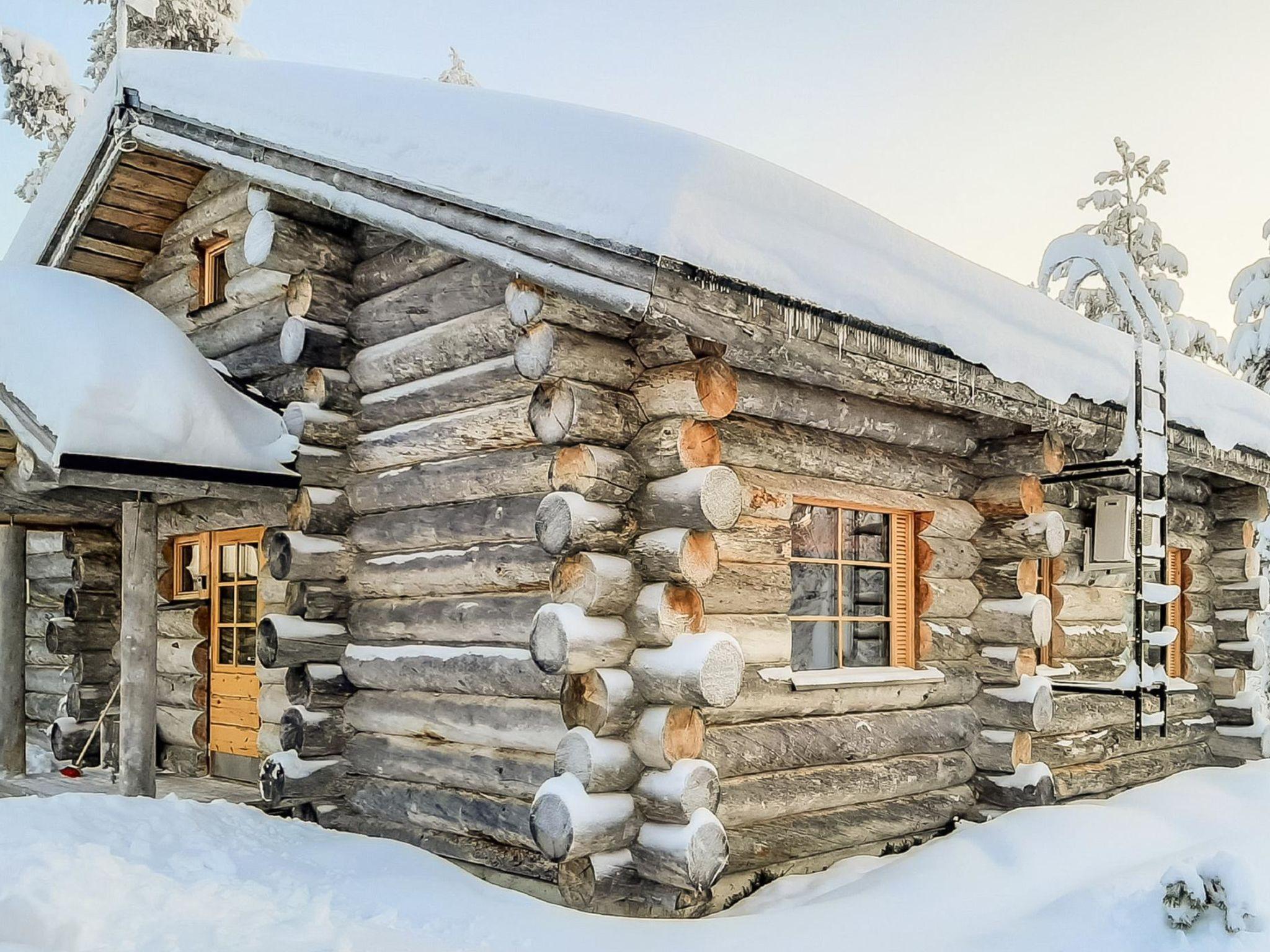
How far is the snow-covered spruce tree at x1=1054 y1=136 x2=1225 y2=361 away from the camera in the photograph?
750 inches

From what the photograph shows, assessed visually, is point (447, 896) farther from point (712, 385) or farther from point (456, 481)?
point (712, 385)

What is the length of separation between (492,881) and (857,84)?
2291cm

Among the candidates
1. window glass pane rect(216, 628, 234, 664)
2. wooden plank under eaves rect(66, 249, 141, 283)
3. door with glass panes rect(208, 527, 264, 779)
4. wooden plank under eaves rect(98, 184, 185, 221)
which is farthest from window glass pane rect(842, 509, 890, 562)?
wooden plank under eaves rect(66, 249, 141, 283)

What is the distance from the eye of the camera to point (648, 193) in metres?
4.70

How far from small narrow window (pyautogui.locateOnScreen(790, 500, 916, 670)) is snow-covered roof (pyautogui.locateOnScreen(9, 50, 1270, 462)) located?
1.29m

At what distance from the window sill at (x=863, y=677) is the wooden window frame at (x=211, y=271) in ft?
18.8

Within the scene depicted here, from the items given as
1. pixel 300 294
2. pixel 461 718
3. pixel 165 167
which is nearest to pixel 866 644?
pixel 461 718

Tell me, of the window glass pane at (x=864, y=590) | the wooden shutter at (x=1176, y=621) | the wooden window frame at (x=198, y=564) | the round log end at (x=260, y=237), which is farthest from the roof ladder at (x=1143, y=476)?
the wooden window frame at (x=198, y=564)

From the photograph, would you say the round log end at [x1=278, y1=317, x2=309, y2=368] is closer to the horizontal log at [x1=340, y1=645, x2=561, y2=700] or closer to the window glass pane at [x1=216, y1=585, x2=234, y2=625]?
the horizontal log at [x1=340, y1=645, x2=561, y2=700]

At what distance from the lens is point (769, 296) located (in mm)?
4926

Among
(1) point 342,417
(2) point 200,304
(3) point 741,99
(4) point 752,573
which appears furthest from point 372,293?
(3) point 741,99

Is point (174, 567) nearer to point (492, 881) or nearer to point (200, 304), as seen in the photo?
point (200, 304)

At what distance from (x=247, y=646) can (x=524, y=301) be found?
4.60 meters

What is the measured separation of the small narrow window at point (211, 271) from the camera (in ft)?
29.3
